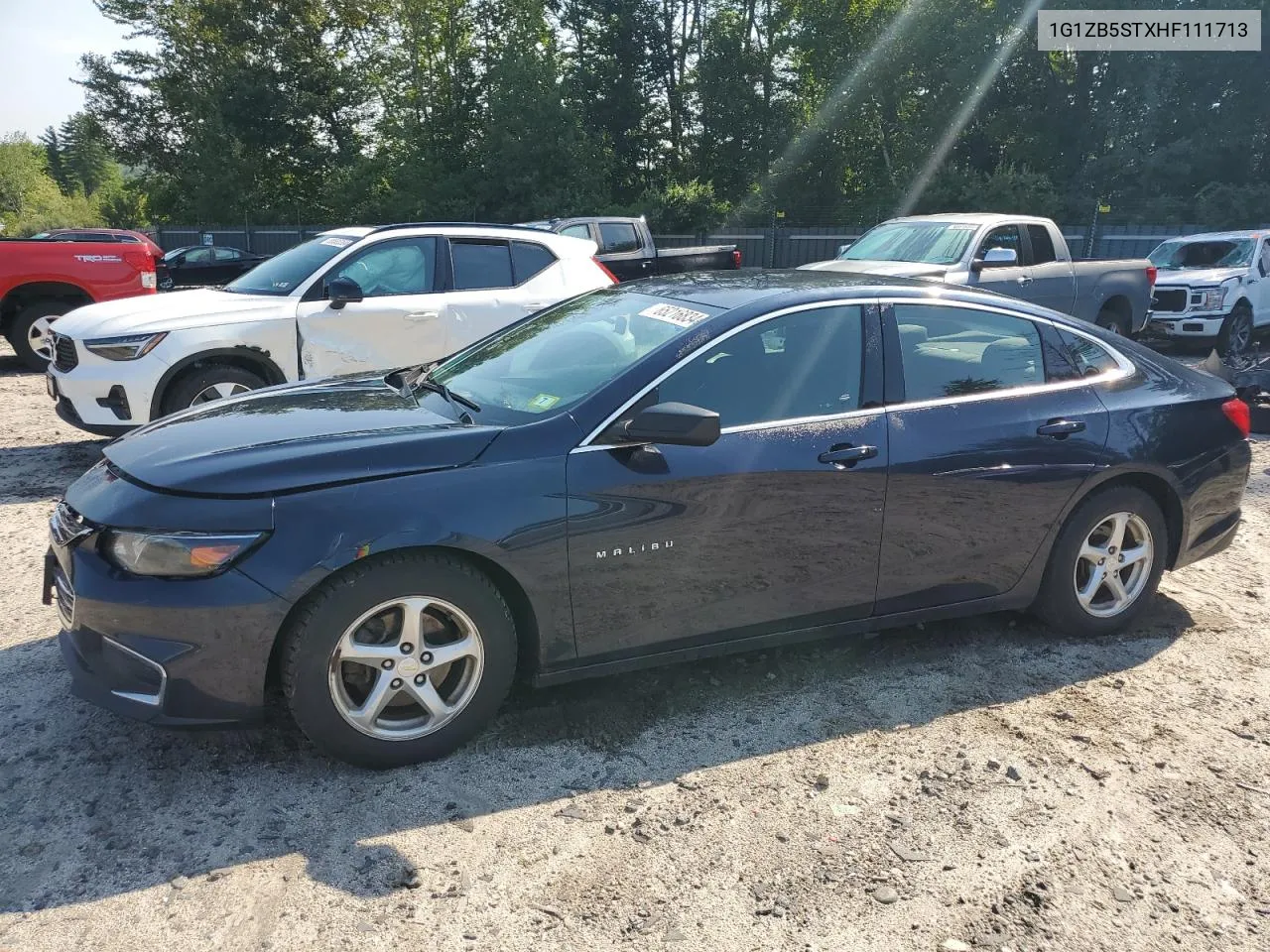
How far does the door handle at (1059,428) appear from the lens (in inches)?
160

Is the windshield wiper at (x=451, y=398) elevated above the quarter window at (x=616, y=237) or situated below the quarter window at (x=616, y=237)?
below

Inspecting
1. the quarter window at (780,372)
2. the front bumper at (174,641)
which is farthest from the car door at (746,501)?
the front bumper at (174,641)

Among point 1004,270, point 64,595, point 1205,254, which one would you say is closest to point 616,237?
point 1004,270

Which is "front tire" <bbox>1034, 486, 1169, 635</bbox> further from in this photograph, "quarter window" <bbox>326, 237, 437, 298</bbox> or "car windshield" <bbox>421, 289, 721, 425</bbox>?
"quarter window" <bbox>326, 237, 437, 298</bbox>

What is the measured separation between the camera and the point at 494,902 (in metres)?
2.64

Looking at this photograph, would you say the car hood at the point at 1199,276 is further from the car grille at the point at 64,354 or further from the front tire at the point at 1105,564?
the car grille at the point at 64,354

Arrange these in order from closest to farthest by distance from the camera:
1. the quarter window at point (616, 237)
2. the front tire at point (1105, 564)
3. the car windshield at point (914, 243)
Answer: the front tire at point (1105, 564), the car windshield at point (914, 243), the quarter window at point (616, 237)

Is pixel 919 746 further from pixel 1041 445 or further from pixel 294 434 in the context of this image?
pixel 294 434

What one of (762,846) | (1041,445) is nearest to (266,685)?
(762,846)

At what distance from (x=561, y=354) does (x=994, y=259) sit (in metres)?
7.82

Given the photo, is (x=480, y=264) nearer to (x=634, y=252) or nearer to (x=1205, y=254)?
(x=634, y=252)

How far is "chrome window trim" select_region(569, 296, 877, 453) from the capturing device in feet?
11.0

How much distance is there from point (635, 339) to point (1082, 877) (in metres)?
2.36

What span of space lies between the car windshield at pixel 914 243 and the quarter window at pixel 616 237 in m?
4.36
